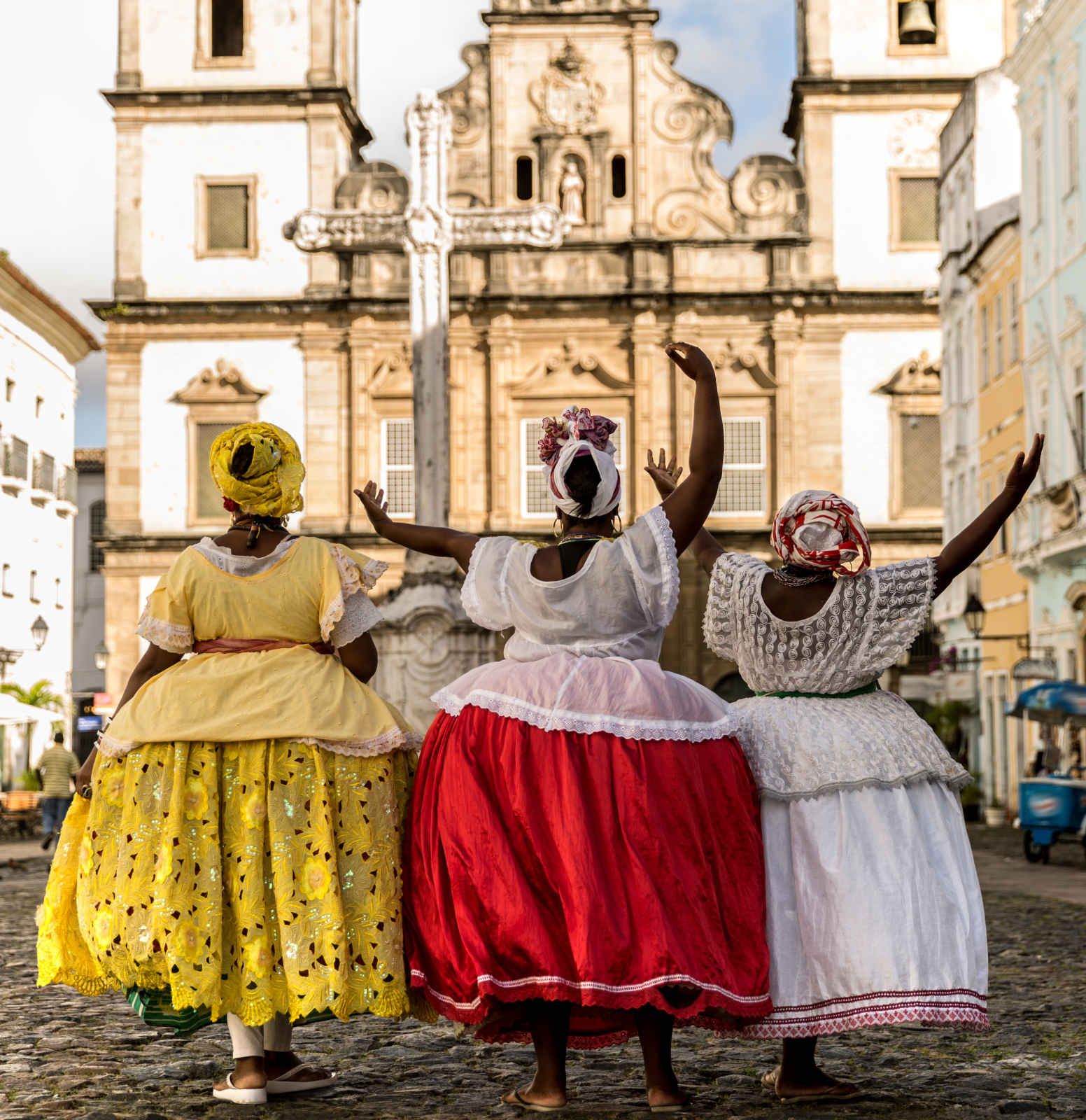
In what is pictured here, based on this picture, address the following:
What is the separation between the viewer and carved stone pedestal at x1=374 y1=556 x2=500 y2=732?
23125 millimetres

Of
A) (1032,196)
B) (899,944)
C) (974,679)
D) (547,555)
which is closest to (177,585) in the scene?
(547,555)

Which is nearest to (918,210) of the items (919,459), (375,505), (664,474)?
(919,459)

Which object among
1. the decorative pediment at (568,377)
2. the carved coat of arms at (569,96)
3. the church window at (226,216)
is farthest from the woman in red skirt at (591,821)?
the church window at (226,216)

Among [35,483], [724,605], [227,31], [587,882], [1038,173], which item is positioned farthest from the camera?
[35,483]

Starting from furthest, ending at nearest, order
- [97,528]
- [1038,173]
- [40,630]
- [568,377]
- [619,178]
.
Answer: [97,528], [619,178], [568,377], [40,630], [1038,173]

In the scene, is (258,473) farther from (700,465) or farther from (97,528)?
(97,528)

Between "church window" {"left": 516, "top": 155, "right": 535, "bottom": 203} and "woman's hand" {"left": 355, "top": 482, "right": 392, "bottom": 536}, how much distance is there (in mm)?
33280

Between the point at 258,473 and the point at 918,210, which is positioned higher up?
the point at 918,210

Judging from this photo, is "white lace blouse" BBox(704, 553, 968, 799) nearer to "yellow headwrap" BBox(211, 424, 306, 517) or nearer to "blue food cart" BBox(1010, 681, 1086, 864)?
"yellow headwrap" BBox(211, 424, 306, 517)

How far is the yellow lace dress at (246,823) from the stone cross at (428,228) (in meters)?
17.0

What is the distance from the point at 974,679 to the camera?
32781mm

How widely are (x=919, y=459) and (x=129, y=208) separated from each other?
1612 centimetres

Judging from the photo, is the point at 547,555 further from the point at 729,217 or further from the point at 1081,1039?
the point at 729,217

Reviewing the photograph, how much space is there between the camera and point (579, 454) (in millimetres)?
5652
